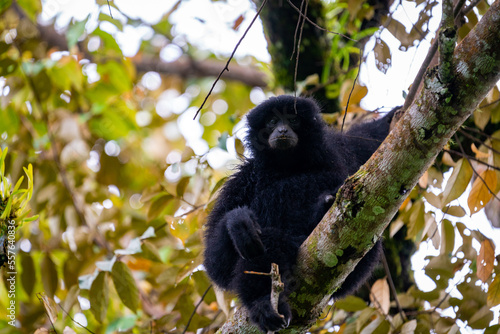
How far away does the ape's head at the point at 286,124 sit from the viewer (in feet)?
14.0

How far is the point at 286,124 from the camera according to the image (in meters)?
4.39

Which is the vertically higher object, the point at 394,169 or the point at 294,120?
the point at 394,169

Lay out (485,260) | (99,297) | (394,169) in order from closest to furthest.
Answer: (394,169)
(485,260)
(99,297)

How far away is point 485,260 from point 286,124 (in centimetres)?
197

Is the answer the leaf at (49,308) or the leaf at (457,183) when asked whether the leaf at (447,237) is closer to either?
the leaf at (457,183)

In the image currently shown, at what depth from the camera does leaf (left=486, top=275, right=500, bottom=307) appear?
329 cm

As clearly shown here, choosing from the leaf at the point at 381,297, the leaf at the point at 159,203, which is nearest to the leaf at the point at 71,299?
the leaf at the point at 159,203

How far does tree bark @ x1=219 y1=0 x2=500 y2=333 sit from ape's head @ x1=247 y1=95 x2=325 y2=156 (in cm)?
138

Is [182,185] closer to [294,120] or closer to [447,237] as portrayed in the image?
[294,120]

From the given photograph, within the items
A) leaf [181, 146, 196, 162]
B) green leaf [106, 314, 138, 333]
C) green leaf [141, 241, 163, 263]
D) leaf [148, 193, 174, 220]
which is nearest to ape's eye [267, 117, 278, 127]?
leaf [181, 146, 196, 162]

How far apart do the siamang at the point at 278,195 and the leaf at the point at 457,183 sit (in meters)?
0.69

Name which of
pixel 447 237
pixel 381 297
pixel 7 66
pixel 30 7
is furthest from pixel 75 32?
pixel 447 237

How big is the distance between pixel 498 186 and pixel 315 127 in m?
1.58

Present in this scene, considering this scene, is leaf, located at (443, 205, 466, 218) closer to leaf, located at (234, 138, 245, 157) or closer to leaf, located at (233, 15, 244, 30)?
leaf, located at (234, 138, 245, 157)
